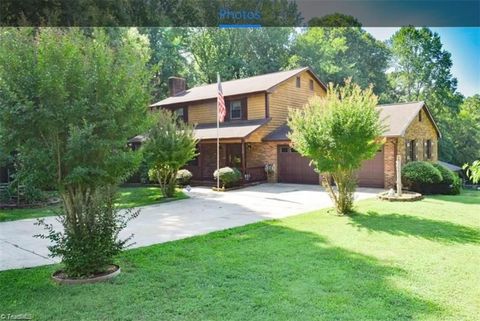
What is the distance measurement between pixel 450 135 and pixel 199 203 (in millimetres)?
15177

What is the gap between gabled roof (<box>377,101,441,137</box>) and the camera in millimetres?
12727

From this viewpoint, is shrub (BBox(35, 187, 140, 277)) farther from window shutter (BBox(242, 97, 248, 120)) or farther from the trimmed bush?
window shutter (BBox(242, 97, 248, 120))

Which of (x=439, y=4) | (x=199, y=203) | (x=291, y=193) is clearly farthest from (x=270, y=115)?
(x=439, y=4)

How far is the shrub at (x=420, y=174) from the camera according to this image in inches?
464

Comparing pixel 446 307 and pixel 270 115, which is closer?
pixel 446 307

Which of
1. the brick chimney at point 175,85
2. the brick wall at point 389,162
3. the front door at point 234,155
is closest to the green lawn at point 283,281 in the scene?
the brick wall at point 389,162

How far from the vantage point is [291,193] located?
40.9 feet

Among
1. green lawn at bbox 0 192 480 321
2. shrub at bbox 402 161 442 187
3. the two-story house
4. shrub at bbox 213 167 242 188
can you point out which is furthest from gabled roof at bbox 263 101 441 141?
green lawn at bbox 0 192 480 321

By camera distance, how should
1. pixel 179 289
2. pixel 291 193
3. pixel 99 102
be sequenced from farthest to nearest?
pixel 291 193 → pixel 99 102 → pixel 179 289

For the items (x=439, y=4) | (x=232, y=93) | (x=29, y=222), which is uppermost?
(x=232, y=93)

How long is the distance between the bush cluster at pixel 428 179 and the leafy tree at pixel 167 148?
697cm

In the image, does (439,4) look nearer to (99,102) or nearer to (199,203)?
(99,102)

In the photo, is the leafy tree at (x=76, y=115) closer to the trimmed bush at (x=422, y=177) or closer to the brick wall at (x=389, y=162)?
the trimmed bush at (x=422, y=177)

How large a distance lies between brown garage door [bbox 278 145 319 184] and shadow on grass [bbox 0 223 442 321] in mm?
9719
